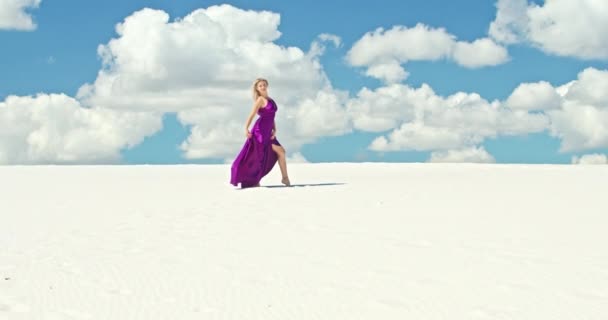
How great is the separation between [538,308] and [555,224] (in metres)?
3.88

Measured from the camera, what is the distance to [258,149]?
1330cm

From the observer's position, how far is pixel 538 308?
4.23 m

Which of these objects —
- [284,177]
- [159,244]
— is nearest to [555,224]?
[159,244]

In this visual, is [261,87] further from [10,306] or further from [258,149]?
[10,306]

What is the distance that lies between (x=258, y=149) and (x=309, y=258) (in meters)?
7.71

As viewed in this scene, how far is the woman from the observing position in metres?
13.0

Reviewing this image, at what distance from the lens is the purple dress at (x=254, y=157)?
43.3ft

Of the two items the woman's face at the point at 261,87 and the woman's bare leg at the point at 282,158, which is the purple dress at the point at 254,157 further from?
the woman's face at the point at 261,87

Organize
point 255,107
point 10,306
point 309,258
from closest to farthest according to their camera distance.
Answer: point 10,306 → point 309,258 → point 255,107

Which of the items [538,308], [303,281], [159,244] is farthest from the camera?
[159,244]

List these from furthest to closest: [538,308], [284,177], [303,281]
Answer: [284,177] → [303,281] → [538,308]

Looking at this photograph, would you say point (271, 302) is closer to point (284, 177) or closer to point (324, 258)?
point (324, 258)

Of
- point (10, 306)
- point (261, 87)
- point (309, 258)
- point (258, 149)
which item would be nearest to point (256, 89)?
point (261, 87)

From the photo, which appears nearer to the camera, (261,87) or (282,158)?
(261,87)
